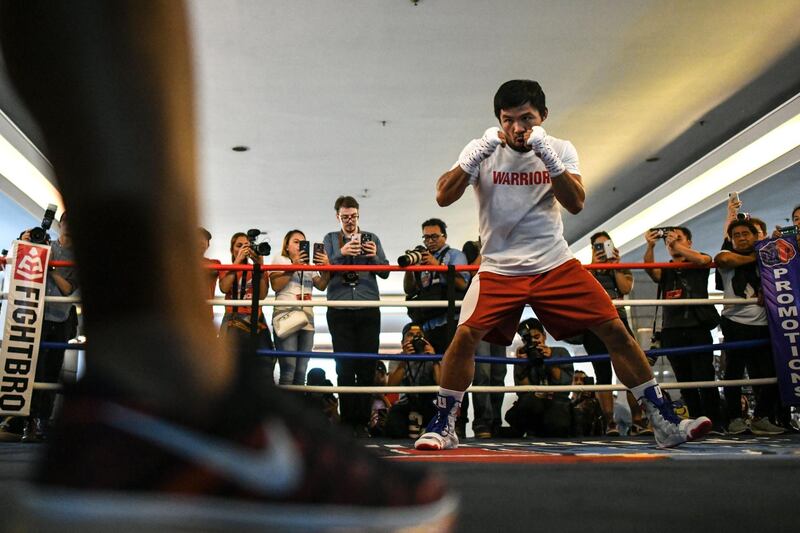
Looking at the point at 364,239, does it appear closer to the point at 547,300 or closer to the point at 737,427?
the point at 547,300

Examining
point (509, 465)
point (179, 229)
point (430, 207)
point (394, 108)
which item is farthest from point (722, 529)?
Answer: point (430, 207)

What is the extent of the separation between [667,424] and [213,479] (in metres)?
1.74

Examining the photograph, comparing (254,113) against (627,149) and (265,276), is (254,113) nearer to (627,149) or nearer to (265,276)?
(265,276)

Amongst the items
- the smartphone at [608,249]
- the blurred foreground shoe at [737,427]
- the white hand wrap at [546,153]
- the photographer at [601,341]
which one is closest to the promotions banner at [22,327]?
the white hand wrap at [546,153]

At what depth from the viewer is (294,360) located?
332 centimetres

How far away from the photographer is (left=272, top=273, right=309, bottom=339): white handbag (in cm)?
322

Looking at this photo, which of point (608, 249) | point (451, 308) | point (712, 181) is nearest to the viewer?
Answer: point (451, 308)

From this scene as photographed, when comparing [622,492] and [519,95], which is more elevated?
[519,95]

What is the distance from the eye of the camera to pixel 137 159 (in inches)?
15.1

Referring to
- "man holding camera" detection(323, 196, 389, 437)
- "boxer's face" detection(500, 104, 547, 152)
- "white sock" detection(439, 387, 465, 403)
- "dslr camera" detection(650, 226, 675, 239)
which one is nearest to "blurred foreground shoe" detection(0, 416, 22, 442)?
"man holding camera" detection(323, 196, 389, 437)

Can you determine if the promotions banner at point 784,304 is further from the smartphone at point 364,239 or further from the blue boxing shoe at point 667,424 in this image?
the smartphone at point 364,239

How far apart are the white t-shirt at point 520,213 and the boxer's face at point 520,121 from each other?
65mm

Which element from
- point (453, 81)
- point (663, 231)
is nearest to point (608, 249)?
point (663, 231)

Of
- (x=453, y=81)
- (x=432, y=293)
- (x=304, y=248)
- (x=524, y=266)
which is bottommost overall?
(x=524, y=266)
